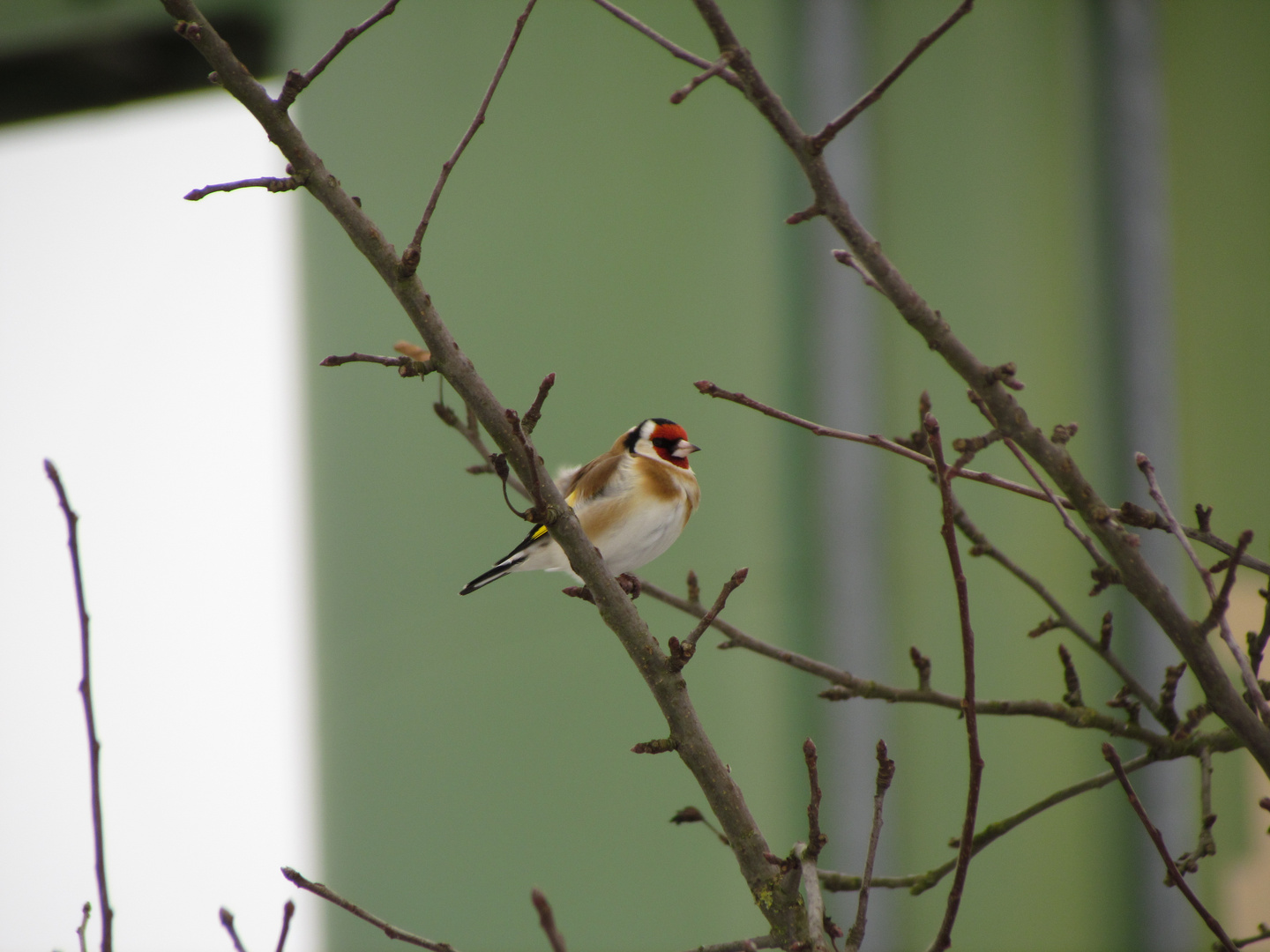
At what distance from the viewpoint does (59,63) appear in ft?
9.68

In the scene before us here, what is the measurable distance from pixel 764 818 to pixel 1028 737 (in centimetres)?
62

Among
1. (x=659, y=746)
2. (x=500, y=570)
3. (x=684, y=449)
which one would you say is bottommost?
(x=659, y=746)

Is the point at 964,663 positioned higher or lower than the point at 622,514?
lower

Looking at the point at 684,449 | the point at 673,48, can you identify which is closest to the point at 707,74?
the point at 673,48

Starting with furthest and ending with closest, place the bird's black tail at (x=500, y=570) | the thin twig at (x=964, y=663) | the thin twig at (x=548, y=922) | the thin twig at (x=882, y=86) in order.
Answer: the bird's black tail at (x=500, y=570), the thin twig at (x=882, y=86), the thin twig at (x=964, y=663), the thin twig at (x=548, y=922)

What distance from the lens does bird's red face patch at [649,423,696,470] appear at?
5.70 feet

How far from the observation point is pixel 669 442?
1.76 meters

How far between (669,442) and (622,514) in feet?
0.88

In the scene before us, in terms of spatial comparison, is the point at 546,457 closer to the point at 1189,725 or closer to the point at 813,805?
the point at 1189,725

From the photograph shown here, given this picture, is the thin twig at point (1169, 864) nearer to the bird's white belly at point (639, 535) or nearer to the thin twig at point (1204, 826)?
the thin twig at point (1204, 826)

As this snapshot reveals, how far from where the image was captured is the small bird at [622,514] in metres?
1.52

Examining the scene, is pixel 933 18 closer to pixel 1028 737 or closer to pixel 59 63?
pixel 1028 737

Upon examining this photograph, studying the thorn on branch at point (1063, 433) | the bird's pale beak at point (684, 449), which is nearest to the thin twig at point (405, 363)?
the thorn on branch at point (1063, 433)

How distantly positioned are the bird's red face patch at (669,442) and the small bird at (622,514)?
0.27ft
